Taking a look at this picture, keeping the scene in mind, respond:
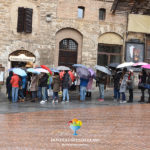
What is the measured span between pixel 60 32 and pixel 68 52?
173 cm

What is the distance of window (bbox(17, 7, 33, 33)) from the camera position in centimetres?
2027

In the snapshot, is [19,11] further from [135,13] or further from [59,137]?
[59,137]

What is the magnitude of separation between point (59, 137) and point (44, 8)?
1640cm

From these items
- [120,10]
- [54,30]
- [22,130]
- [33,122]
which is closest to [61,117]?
[33,122]

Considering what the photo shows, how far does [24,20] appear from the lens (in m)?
20.4

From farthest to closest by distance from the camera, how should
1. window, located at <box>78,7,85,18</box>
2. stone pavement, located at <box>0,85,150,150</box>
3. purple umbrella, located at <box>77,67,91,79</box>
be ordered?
window, located at <box>78,7,85,18</box> < purple umbrella, located at <box>77,67,91,79</box> < stone pavement, located at <box>0,85,150,150</box>

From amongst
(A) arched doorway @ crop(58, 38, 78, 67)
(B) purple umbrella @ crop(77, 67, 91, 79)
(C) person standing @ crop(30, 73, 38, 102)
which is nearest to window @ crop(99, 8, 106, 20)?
(A) arched doorway @ crop(58, 38, 78, 67)

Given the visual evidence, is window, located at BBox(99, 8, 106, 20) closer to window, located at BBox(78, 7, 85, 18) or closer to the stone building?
the stone building

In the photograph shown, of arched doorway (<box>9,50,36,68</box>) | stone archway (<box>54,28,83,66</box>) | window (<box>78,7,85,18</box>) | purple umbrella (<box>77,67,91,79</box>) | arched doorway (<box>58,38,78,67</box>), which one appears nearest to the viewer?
purple umbrella (<box>77,67,91,79</box>)

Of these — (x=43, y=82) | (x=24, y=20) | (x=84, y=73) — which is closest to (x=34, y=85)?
(x=43, y=82)

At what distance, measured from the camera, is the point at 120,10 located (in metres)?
21.3

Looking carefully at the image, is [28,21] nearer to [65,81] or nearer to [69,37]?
[69,37]

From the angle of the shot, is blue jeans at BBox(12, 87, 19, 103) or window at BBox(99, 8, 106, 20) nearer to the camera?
blue jeans at BBox(12, 87, 19, 103)

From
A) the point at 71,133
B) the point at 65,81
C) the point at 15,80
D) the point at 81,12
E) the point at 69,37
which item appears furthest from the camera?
the point at 81,12
